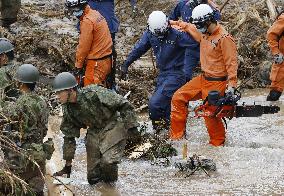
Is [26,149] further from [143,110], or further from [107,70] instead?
[143,110]

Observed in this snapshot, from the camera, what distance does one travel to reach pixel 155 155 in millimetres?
8203

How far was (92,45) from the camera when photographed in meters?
9.54

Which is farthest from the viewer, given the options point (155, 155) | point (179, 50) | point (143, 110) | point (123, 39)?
point (123, 39)

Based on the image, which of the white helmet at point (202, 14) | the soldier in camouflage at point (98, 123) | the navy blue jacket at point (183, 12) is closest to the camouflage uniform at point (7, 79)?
the soldier in camouflage at point (98, 123)

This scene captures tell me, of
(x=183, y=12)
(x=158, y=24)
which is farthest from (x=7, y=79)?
(x=183, y=12)

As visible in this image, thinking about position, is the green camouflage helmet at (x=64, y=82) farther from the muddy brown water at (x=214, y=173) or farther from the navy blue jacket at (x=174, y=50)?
the navy blue jacket at (x=174, y=50)

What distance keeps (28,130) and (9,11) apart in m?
6.22

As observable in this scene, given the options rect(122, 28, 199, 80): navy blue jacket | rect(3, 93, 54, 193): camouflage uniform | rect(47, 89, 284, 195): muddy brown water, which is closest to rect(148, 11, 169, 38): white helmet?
rect(122, 28, 199, 80): navy blue jacket

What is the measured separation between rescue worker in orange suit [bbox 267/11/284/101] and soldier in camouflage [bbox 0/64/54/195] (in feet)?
14.5

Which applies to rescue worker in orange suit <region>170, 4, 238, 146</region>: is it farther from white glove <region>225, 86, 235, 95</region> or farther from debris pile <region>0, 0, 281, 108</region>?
debris pile <region>0, 0, 281, 108</region>

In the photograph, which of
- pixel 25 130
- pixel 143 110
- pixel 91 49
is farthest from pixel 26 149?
pixel 143 110

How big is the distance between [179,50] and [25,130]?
3.49 metres

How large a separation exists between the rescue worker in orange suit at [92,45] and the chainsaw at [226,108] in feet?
5.79

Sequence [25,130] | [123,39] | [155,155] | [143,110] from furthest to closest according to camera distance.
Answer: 1. [123,39]
2. [143,110]
3. [155,155]
4. [25,130]
